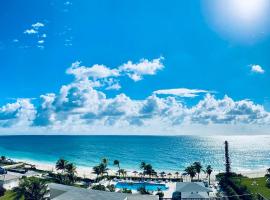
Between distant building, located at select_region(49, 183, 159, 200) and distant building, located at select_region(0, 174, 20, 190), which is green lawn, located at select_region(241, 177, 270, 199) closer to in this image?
distant building, located at select_region(49, 183, 159, 200)

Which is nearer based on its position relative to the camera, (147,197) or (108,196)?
(108,196)

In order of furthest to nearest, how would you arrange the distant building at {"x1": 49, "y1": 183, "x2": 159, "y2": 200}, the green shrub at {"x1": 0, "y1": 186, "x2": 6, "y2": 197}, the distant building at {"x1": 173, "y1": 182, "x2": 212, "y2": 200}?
the green shrub at {"x1": 0, "y1": 186, "x2": 6, "y2": 197} < the distant building at {"x1": 173, "y1": 182, "x2": 212, "y2": 200} < the distant building at {"x1": 49, "y1": 183, "x2": 159, "y2": 200}

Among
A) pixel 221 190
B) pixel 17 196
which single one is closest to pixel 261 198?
pixel 221 190

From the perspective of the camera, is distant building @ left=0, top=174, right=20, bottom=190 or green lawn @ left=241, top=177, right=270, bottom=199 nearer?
green lawn @ left=241, top=177, right=270, bottom=199

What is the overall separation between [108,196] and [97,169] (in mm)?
39966

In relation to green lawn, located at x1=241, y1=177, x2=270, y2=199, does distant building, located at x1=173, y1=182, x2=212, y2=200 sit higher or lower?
lower

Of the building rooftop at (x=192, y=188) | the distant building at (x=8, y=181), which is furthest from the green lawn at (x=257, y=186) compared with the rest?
the distant building at (x=8, y=181)

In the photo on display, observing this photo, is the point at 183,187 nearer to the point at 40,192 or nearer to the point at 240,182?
the point at 240,182

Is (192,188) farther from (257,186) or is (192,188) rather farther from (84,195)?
(84,195)

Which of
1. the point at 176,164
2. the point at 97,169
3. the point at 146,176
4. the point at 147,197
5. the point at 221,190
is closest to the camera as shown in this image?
the point at 147,197

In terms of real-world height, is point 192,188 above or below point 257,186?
below

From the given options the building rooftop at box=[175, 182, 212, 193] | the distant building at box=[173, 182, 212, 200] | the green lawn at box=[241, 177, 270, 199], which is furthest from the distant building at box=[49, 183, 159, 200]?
the green lawn at box=[241, 177, 270, 199]

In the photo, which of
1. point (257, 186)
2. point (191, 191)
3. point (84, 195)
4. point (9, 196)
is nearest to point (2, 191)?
point (9, 196)

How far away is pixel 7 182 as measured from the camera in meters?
64.1
